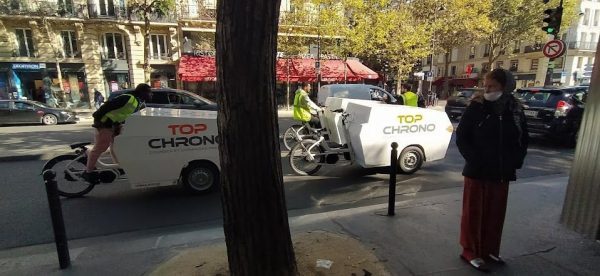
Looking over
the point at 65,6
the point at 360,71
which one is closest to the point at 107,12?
the point at 65,6

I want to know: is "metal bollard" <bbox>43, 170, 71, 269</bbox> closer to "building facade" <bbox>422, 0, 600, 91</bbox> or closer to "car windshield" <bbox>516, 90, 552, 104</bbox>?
"car windshield" <bbox>516, 90, 552, 104</bbox>

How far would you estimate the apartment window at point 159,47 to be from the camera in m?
24.2

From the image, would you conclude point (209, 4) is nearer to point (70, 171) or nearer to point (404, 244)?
point (70, 171)

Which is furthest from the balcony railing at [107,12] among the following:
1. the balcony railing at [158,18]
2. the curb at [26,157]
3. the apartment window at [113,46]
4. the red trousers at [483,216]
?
the red trousers at [483,216]

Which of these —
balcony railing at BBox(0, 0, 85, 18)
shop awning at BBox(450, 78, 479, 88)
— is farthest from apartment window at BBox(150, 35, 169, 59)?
shop awning at BBox(450, 78, 479, 88)

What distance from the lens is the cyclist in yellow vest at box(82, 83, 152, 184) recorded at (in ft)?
16.6

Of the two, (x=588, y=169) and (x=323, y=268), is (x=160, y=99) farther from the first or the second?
(x=588, y=169)

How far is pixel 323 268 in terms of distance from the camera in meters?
2.91

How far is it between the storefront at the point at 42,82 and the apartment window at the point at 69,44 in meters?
0.74

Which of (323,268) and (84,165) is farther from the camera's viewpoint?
(84,165)

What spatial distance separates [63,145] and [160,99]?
344cm

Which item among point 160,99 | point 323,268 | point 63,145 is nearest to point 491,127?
point 323,268

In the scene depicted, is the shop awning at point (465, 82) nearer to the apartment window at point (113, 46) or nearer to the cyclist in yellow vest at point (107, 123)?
the apartment window at point (113, 46)

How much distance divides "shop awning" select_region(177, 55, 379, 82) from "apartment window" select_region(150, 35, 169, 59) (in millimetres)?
2303
